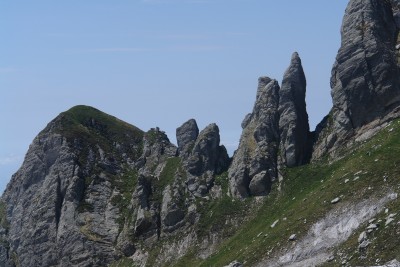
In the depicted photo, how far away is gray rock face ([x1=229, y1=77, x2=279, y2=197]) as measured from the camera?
96875 mm

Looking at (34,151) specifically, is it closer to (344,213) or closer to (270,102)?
(270,102)

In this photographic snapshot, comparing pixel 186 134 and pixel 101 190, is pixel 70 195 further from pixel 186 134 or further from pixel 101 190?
pixel 186 134

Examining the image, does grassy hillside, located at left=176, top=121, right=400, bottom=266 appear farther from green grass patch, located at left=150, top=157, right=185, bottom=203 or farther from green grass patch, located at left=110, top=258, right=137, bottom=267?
green grass patch, located at left=150, top=157, right=185, bottom=203

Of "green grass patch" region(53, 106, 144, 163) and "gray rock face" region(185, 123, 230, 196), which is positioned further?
"green grass patch" region(53, 106, 144, 163)

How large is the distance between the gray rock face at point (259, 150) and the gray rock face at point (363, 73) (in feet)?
26.8

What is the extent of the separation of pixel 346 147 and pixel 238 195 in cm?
2001

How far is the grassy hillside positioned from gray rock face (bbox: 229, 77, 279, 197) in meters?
3.10

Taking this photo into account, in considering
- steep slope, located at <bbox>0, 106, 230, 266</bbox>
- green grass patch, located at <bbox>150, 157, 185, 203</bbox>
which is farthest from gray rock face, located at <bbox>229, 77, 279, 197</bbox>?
green grass patch, located at <bbox>150, 157, 185, 203</bbox>

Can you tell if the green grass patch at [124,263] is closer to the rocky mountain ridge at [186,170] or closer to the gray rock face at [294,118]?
the rocky mountain ridge at [186,170]

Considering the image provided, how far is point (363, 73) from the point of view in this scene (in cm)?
9006

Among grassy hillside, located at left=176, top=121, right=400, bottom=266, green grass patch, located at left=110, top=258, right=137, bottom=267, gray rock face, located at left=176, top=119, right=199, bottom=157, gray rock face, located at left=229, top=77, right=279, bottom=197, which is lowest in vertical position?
grassy hillside, located at left=176, top=121, right=400, bottom=266

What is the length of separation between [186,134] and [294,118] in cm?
2869

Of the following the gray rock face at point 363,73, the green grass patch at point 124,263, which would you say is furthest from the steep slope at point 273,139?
the green grass patch at point 124,263

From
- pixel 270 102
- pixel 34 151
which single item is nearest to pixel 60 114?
pixel 34 151
